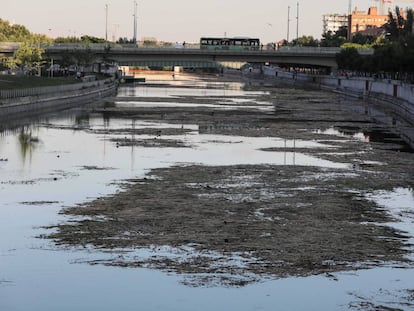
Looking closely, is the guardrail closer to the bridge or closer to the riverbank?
the bridge

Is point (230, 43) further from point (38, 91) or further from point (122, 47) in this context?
point (38, 91)

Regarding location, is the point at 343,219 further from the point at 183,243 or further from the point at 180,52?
the point at 180,52

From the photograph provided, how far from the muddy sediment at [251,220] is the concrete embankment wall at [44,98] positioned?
32.4 m

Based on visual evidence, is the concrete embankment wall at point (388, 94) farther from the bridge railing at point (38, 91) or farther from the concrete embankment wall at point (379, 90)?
the bridge railing at point (38, 91)

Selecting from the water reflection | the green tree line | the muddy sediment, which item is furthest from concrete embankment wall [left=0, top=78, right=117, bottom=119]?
the green tree line

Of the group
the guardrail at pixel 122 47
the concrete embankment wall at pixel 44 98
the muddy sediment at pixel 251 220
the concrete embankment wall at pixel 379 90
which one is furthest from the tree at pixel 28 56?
the muddy sediment at pixel 251 220

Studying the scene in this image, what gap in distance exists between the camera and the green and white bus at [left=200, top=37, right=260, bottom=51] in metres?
168

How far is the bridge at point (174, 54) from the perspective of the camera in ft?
518

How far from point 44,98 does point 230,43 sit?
90.3 meters

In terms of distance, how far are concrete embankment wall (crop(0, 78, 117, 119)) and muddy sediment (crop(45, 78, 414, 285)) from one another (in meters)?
32.4

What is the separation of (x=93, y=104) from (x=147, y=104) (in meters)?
6.05

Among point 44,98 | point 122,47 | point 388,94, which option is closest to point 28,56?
point 122,47

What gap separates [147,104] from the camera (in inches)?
3748

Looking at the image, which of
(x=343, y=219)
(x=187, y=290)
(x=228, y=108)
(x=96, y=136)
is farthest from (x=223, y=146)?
(x=228, y=108)
